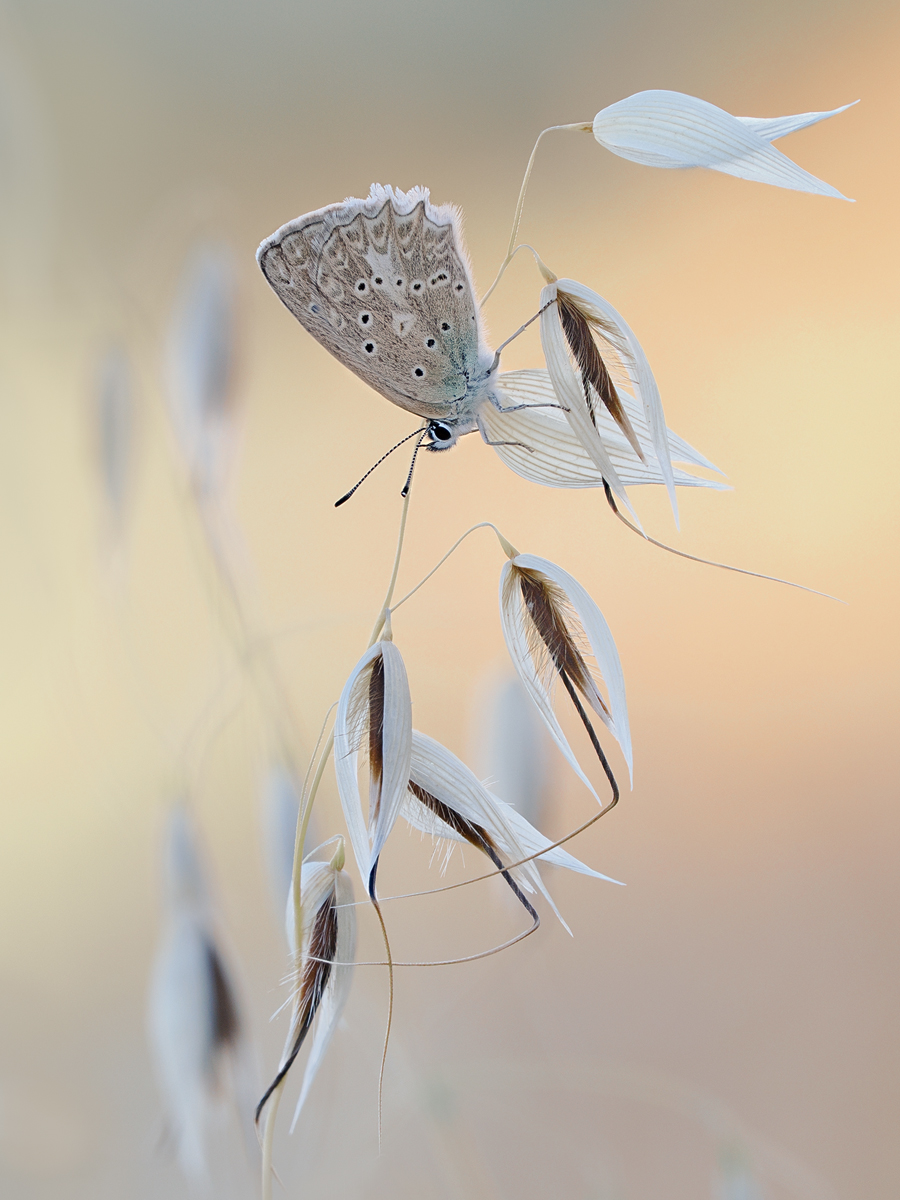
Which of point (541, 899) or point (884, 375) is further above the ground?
point (884, 375)

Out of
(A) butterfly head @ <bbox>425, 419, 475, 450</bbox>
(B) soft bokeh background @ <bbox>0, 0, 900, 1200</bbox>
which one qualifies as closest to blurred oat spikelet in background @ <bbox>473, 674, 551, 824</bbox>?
(B) soft bokeh background @ <bbox>0, 0, 900, 1200</bbox>

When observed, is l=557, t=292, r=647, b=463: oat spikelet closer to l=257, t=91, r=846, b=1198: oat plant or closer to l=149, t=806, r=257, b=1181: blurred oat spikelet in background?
l=257, t=91, r=846, b=1198: oat plant

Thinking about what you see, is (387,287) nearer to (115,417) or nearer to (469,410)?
(469,410)

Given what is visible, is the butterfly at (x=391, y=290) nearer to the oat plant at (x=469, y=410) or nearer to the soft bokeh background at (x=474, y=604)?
the oat plant at (x=469, y=410)

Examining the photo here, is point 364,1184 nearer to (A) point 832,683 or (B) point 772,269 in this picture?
(A) point 832,683

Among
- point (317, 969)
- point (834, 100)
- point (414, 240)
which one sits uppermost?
point (834, 100)

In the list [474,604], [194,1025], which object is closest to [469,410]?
[474,604]

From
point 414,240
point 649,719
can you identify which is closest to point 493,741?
point 649,719
